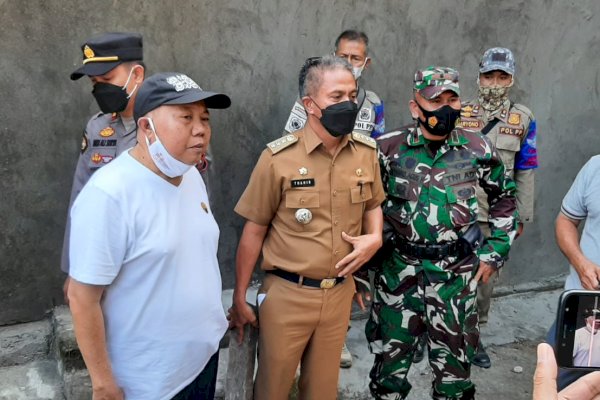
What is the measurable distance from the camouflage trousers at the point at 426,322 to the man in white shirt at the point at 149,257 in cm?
119

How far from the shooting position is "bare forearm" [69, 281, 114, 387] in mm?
1941

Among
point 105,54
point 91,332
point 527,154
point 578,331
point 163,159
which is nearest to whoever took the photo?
point 578,331

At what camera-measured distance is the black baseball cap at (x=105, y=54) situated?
9.54 feet

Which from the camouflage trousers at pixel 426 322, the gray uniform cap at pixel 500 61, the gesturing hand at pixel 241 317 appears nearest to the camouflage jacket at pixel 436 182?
the camouflage trousers at pixel 426 322

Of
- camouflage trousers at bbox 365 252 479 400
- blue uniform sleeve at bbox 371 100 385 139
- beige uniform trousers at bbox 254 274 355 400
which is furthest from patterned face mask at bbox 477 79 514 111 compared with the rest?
beige uniform trousers at bbox 254 274 355 400

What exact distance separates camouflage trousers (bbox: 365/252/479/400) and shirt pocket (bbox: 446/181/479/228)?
24 centimetres

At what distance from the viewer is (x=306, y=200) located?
108 inches

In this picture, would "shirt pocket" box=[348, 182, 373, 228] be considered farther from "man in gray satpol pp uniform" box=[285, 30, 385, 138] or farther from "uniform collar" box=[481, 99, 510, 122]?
"uniform collar" box=[481, 99, 510, 122]

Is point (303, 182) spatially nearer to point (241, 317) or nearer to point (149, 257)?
point (241, 317)

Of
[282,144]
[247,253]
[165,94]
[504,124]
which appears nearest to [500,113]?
[504,124]

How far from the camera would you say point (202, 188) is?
2.40 meters

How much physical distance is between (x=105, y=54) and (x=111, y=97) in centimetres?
21

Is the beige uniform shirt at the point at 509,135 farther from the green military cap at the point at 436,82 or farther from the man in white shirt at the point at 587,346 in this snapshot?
the man in white shirt at the point at 587,346

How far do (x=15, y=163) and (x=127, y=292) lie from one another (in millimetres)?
1989
